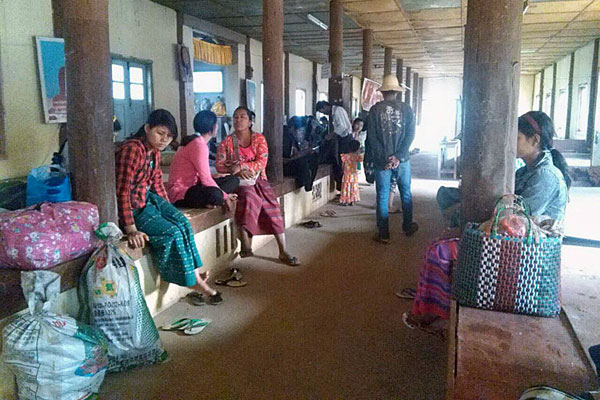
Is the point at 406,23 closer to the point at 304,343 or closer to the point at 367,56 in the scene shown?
the point at 367,56

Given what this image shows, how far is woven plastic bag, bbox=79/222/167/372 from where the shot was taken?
235 cm

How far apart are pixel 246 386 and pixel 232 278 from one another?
58.5 inches

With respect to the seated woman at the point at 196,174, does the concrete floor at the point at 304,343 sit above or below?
below

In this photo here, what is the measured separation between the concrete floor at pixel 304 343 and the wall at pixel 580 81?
10915mm

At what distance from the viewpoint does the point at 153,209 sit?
312 centimetres

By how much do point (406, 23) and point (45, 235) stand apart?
29.7 feet

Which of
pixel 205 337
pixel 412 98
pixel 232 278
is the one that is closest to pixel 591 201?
pixel 232 278

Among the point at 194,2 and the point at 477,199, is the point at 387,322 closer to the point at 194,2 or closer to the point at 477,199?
the point at 477,199

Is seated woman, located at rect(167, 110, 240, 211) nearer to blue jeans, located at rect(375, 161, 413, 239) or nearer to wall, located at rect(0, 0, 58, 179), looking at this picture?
blue jeans, located at rect(375, 161, 413, 239)

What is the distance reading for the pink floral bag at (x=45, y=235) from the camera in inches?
84.7

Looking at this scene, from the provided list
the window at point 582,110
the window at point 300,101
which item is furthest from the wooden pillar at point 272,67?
the window at point 300,101

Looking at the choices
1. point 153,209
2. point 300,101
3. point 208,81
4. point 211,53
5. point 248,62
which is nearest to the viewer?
point 153,209

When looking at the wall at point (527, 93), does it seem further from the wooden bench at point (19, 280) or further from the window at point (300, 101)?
the wooden bench at point (19, 280)

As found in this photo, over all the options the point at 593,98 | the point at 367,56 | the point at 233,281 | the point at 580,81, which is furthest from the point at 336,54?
the point at 580,81
